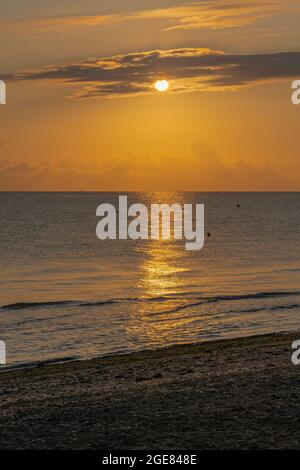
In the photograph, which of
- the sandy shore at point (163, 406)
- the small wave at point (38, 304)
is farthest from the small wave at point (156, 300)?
the sandy shore at point (163, 406)

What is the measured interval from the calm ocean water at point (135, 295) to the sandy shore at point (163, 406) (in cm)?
917

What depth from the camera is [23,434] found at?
1580 centimetres

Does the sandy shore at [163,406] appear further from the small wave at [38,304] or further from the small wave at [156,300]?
the small wave at [38,304]

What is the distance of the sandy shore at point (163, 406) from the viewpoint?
15.0 metres

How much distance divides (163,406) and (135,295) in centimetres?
3862

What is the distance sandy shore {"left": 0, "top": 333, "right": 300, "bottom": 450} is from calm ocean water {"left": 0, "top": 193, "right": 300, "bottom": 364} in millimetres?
9170

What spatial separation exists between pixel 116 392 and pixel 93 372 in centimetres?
541

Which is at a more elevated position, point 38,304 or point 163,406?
point 38,304

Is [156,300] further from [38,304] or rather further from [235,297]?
[38,304]

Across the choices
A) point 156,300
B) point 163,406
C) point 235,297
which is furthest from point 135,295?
point 163,406

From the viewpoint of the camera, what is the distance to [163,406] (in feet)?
56.5

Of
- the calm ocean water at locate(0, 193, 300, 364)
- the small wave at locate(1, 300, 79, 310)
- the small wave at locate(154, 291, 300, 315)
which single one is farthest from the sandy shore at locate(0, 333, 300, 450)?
the small wave at locate(154, 291, 300, 315)
